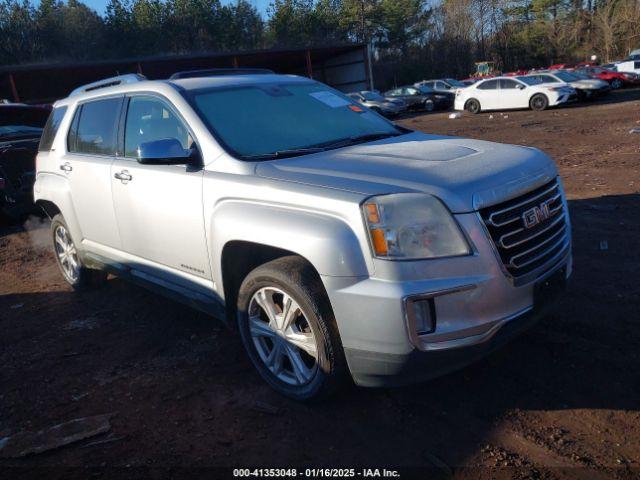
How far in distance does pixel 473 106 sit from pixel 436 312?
23.6 metres

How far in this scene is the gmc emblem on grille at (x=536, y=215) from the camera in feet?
9.76

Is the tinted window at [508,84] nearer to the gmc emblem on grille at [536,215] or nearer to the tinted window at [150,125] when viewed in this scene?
the tinted window at [150,125]

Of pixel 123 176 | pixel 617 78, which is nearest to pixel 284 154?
pixel 123 176

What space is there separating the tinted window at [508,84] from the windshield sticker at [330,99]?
67.8ft

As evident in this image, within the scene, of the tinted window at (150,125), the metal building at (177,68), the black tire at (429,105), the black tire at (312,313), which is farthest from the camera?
the black tire at (429,105)

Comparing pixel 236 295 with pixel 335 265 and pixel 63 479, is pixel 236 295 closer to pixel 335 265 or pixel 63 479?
pixel 335 265

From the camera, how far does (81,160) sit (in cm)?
490

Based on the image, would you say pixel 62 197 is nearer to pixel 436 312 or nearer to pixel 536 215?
pixel 436 312

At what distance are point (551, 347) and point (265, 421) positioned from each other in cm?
182

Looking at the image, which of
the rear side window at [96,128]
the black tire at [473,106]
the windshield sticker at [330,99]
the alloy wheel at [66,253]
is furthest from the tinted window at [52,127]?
the black tire at [473,106]

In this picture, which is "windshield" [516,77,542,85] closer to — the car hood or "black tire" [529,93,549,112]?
"black tire" [529,93,549,112]

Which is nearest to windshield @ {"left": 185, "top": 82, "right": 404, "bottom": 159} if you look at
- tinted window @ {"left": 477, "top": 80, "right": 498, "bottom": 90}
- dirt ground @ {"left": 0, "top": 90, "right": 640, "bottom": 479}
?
dirt ground @ {"left": 0, "top": 90, "right": 640, "bottom": 479}

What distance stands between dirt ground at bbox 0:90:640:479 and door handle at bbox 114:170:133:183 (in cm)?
123

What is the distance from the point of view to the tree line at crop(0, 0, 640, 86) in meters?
52.8
